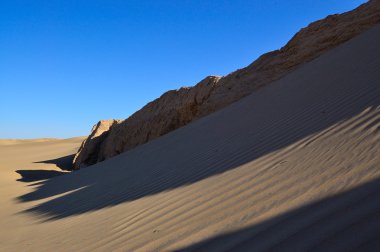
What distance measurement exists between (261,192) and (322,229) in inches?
38.6

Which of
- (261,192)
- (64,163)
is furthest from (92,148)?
(261,192)

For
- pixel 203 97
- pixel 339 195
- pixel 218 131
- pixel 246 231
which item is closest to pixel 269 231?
pixel 246 231

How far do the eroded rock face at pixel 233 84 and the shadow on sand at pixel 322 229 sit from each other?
7505 mm

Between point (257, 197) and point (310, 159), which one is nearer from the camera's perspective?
point (257, 197)

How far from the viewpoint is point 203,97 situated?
39.7 feet

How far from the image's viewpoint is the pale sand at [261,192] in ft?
6.34

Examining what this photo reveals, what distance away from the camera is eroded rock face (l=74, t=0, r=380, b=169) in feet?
28.9

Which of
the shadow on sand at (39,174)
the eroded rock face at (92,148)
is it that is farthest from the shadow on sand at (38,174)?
the eroded rock face at (92,148)

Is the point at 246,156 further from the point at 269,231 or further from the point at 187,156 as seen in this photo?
the point at 269,231

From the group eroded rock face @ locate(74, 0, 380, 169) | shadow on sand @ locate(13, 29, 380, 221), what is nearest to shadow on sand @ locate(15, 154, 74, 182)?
eroded rock face @ locate(74, 0, 380, 169)

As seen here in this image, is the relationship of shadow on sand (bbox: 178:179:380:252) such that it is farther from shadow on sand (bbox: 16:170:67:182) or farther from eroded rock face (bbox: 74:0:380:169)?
shadow on sand (bbox: 16:170:67:182)

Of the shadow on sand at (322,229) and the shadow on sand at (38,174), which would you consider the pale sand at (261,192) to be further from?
the shadow on sand at (38,174)

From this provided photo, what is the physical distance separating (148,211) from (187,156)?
260cm

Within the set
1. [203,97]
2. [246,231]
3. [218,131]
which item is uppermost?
[203,97]
